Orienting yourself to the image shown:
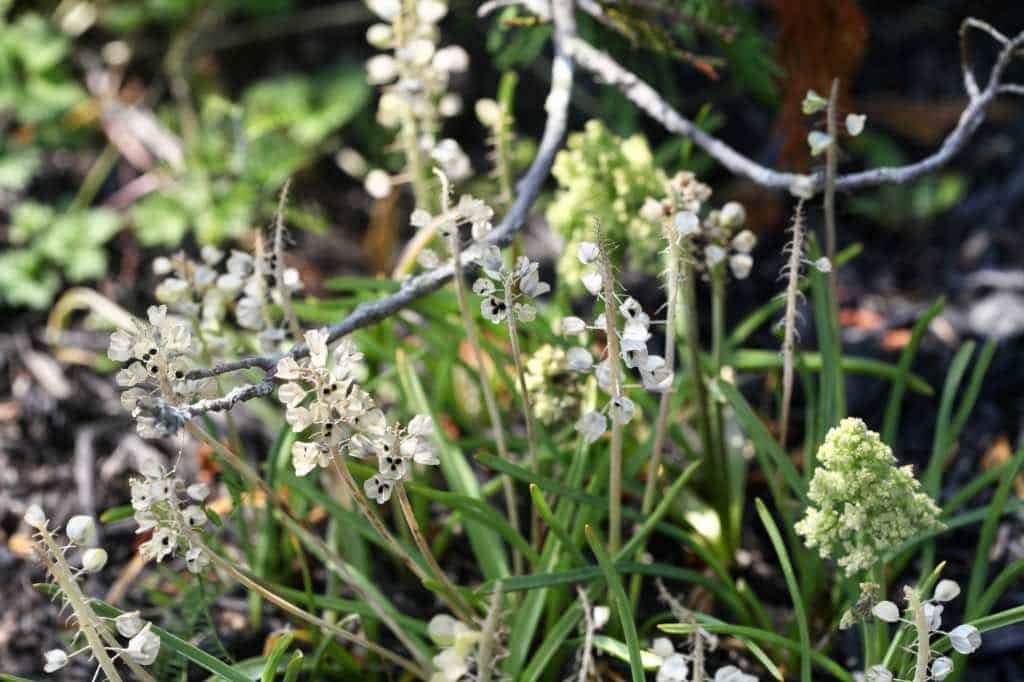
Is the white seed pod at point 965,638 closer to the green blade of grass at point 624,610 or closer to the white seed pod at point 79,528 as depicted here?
the green blade of grass at point 624,610

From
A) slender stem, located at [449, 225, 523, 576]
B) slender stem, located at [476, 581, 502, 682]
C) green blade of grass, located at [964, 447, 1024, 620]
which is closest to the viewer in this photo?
slender stem, located at [476, 581, 502, 682]

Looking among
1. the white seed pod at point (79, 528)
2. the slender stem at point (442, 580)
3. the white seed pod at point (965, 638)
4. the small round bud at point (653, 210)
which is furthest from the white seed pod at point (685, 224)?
the white seed pod at point (79, 528)

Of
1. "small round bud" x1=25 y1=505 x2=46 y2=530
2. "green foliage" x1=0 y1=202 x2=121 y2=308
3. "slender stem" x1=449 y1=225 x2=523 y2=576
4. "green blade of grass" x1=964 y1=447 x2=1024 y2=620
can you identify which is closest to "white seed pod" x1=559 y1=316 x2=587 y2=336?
"slender stem" x1=449 y1=225 x2=523 y2=576

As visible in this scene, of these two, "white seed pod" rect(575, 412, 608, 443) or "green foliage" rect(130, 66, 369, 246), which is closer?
"white seed pod" rect(575, 412, 608, 443)

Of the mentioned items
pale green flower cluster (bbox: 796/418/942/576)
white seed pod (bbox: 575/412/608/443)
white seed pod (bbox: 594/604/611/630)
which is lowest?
white seed pod (bbox: 594/604/611/630)

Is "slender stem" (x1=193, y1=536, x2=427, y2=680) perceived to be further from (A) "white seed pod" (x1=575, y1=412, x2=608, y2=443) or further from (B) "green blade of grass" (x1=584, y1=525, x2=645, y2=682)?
(A) "white seed pod" (x1=575, y1=412, x2=608, y2=443)

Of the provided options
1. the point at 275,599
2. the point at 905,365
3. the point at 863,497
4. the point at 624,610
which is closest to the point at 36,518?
the point at 275,599
